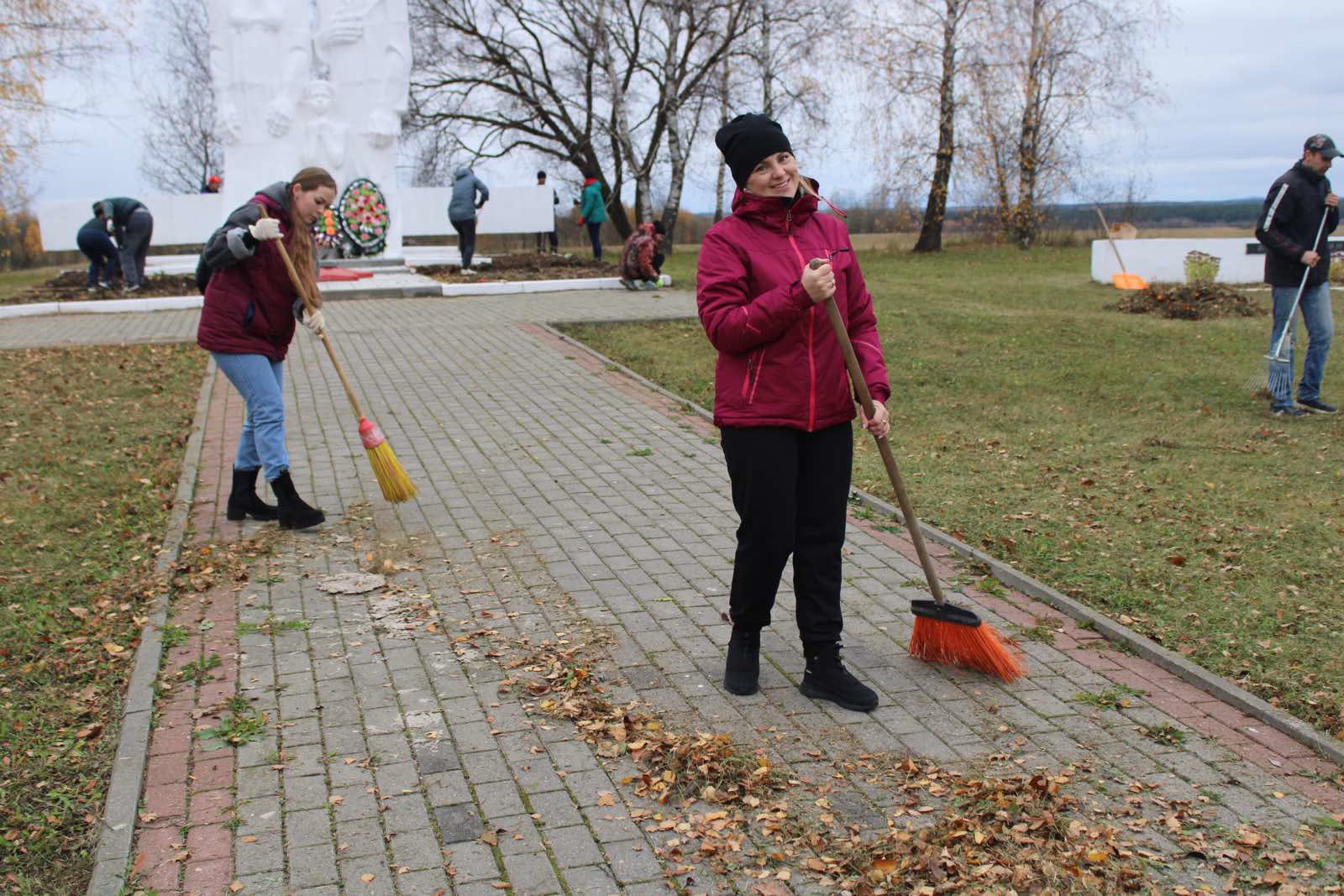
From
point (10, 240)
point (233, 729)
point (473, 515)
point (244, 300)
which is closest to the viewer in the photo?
point (233, 729)

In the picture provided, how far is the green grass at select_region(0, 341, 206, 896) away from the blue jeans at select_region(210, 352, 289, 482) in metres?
0.76

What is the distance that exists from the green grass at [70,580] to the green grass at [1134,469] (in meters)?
4.00

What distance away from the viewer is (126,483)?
754cm

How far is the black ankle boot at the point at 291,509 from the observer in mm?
6297

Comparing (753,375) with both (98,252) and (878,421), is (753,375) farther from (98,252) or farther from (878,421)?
(98,252)

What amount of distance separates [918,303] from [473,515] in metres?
11.7

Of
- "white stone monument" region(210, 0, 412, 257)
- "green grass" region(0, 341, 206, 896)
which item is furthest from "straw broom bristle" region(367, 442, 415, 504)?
"white stone monument" region(210, 0, 412, 257)

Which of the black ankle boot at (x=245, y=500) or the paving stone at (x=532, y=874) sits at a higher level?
the black ankle boot at (x=245, y=500)

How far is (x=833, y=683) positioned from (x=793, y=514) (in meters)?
0.65

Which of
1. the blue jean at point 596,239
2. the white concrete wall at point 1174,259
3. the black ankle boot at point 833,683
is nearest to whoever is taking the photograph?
the black ankle boot at point 833,683

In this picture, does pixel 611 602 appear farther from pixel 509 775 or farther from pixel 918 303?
pixel 918 303

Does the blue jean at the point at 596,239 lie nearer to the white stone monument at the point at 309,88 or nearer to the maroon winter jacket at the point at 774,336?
the white stone monument at the point at 309,88

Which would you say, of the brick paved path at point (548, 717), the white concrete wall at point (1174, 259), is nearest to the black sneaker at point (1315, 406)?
the brick paved path at point (548, 717)

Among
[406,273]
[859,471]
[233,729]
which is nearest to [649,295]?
[406,273]
